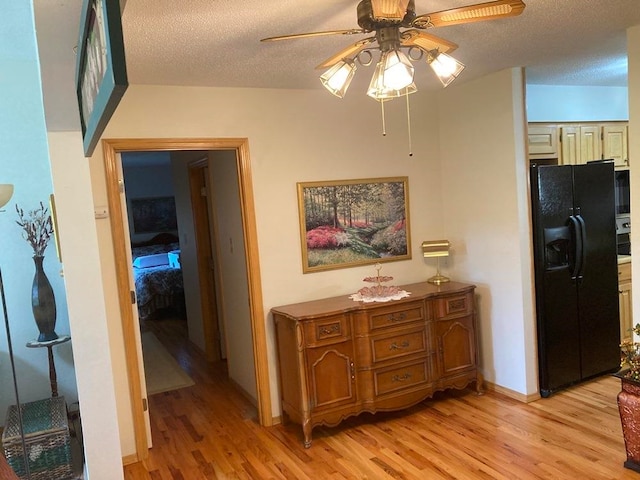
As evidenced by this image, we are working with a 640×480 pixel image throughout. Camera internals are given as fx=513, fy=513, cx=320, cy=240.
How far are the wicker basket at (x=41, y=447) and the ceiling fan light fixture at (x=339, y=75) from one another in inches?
100

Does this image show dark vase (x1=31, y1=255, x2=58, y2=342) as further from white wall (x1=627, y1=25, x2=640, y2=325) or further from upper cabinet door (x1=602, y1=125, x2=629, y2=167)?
upper cabinet door (x1=602, y1=125, x2=629, y2=167)

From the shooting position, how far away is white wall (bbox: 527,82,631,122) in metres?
4.27

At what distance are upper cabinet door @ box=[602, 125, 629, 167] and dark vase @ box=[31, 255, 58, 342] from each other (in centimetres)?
458

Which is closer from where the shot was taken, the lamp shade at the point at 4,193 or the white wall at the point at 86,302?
the white wall at the point at 86,302

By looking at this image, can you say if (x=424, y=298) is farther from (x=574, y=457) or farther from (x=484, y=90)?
(x=484, y=90)

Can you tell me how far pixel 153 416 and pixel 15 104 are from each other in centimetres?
248

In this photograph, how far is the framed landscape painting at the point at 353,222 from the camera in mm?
3799

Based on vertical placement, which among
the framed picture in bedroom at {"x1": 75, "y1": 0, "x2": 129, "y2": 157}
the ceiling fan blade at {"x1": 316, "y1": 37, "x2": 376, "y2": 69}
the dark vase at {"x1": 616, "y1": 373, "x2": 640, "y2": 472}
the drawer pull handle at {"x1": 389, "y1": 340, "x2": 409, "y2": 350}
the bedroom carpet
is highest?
the ceiling fan blade at {"x1": 316, "y1": 37, "x2": 376, "y2": 69}

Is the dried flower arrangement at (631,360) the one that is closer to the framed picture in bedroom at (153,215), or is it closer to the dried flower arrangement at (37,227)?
the dried flower arrangement at (37,227)

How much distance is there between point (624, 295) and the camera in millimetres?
4223

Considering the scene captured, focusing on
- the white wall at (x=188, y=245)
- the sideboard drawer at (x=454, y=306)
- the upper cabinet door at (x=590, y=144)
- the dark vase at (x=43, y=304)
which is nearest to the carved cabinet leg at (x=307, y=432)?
the sideboard drawer at (x=454, y=306)

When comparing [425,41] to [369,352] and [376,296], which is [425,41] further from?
[369,352]

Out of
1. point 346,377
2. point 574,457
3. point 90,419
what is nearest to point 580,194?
point 574,457

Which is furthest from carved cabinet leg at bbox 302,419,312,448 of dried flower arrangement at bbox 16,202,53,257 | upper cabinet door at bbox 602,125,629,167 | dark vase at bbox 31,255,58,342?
upper cabinet door at bbox 602,125,629,167
